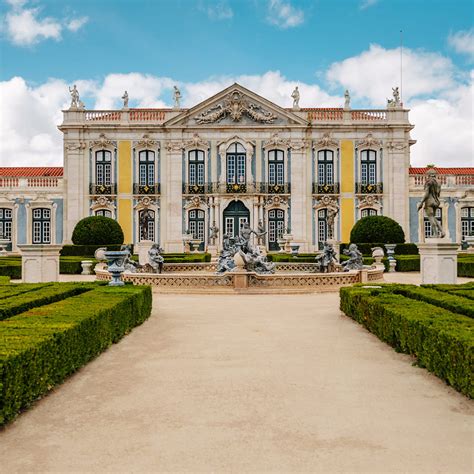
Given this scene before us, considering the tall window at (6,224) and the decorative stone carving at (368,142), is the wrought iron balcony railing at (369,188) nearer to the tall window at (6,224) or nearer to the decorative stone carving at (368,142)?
the decorative stone carving at (368,142)

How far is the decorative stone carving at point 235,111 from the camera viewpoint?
2991 centimetres

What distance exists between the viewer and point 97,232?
1032 inches

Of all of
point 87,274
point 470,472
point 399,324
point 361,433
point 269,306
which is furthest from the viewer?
point 87,274

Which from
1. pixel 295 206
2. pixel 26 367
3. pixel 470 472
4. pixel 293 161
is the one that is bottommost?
pixel 470 472

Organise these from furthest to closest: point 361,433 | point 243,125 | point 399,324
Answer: point 243,125
point 399,324
point 361,433

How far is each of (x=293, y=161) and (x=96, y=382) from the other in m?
25.9

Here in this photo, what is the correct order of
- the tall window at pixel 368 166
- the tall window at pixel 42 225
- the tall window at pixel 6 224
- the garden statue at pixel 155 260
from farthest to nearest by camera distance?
the tall window at pixel 368 166 → the tall window at pixel 42 225 → the tall window at pixel 6 224 → the garden statue at pixel 155 260

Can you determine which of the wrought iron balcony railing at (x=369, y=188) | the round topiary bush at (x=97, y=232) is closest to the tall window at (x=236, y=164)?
the wrought iron balcony railing at (x=369, y=188)

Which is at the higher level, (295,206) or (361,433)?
(295,206)

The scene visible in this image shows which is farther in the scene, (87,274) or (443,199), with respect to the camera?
(443,199)

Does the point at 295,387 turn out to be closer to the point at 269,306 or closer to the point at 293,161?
the point at 269,306

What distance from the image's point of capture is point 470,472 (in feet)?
10.5

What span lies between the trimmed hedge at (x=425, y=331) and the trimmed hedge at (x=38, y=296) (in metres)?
4.16

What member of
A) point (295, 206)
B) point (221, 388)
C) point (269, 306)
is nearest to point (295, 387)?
point (221, 388)
